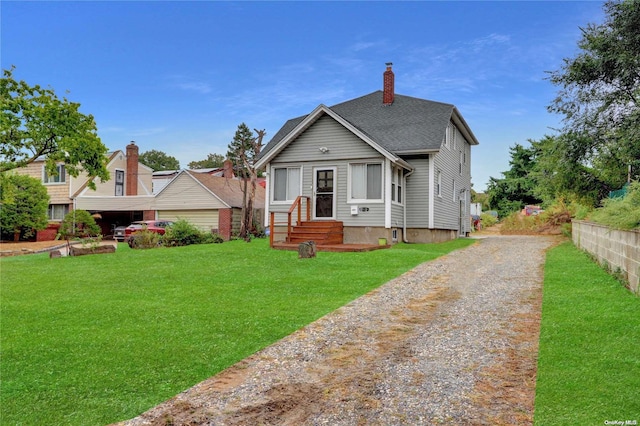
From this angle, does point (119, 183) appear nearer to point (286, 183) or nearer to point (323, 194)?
point (286, 183)

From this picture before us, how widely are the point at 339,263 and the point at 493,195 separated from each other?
1209 inches

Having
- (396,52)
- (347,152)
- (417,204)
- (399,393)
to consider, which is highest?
(396,52)

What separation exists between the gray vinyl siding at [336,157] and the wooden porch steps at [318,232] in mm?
703

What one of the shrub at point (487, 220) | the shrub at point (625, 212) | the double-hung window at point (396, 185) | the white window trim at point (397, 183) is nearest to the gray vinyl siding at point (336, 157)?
the white window trim at point (397, 183)

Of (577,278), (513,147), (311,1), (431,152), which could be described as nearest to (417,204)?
(431,152)

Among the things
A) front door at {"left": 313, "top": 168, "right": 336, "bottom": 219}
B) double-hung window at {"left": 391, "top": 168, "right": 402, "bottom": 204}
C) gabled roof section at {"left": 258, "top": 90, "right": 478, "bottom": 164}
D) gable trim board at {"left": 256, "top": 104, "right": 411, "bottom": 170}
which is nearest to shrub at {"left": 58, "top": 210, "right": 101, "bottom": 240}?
gabled roof section at {"left": 258, "top": 90, "right": 478, "bottom": 164}

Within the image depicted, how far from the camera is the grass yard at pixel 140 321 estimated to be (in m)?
4.47

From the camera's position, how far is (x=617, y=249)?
8.73 meters

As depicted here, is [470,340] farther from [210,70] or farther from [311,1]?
[210,70]

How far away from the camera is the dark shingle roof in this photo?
1916cm

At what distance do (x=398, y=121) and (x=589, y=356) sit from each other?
17.2 meters

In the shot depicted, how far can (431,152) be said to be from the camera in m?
18.6

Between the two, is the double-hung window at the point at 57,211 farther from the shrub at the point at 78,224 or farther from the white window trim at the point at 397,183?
the white window trim at the point at 397,183

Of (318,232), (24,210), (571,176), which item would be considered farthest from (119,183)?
(571,176)
